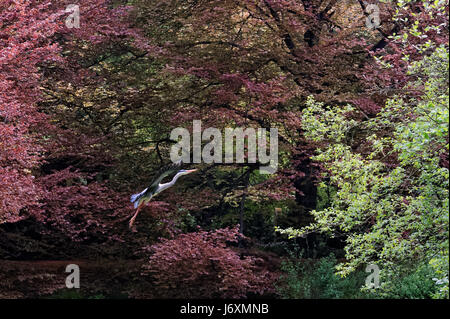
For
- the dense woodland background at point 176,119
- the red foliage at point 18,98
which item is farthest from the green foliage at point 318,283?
the red foliage at point 18,98

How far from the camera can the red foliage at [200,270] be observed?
9.70 metres

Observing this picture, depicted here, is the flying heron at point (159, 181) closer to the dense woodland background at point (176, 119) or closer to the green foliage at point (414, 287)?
the dense woodland background at point (176, 119)

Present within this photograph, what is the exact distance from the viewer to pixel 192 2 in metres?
11.8

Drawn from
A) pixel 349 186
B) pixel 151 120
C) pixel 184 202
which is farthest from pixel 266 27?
pixel 349 186

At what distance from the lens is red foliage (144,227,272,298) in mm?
9703

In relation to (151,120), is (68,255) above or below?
below

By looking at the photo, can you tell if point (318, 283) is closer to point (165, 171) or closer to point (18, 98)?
point (165, 171)

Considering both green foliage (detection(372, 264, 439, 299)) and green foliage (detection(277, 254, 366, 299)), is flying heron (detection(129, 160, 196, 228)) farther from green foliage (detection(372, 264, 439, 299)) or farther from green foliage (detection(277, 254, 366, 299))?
green foliage (detection(277, 254, 366, 299))

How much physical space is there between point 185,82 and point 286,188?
108 inches

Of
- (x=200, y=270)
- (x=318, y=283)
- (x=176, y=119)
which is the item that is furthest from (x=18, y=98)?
(x=318, y=283)

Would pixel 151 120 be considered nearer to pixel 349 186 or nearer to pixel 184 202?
pixel 184 202

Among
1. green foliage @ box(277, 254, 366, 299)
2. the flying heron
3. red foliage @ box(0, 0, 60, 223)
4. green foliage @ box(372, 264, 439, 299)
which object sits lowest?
green foliage @ box(277, 254, 366, 299)

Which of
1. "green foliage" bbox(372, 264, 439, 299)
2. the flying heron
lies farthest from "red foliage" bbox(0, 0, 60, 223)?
"green foliage" bbox(372, 264, 439, 299)

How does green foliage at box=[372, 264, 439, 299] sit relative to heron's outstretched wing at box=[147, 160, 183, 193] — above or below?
below
